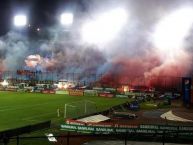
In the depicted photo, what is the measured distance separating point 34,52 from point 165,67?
43.9 meters

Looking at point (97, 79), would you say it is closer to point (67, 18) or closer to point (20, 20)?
point (67, 18)

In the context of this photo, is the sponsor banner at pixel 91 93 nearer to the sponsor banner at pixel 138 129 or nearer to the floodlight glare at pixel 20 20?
the floodlight glare at pixel 20 20

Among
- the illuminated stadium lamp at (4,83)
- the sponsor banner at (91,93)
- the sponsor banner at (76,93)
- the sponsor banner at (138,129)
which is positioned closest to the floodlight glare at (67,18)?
the illuminated stadium lamp at (4,83)

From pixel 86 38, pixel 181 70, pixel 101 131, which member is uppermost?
pixel 86 38

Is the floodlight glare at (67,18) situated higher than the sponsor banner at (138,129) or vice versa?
the floodlight glare at (67,18)

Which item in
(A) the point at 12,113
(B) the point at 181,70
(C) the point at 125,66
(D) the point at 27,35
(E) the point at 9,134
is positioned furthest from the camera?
(D) the point at 27,35

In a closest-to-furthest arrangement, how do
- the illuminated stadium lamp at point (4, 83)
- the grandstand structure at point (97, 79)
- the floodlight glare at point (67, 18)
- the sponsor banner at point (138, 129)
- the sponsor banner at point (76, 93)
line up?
1. the sponsor banner at point (138, 129)
2. the sponsor banner at point (76, 93)
3. the grandstand structure at point (97, 79)
4. the illuminated stadium lamp at point (4, 83)
5. the floodlight glare at point (67, 18)

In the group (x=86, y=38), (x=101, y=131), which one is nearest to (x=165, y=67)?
(x=86, y=38)

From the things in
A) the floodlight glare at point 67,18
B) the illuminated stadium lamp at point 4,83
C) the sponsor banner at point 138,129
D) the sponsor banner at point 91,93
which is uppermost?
the floodlight glare at point 67,18

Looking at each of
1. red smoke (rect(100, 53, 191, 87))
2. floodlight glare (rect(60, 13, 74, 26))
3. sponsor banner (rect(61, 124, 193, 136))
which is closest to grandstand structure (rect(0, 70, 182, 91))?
red smoke (rect(100, 53, 191, 87))

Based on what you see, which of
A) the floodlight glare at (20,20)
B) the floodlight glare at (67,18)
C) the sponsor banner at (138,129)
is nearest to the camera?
the sponsor banner at (138,129)

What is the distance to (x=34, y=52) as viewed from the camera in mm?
120875

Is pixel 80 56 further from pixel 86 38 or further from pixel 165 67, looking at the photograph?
pixel 165 67

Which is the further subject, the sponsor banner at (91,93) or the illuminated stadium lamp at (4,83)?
the illuminated stadium lamp at (4,83)
